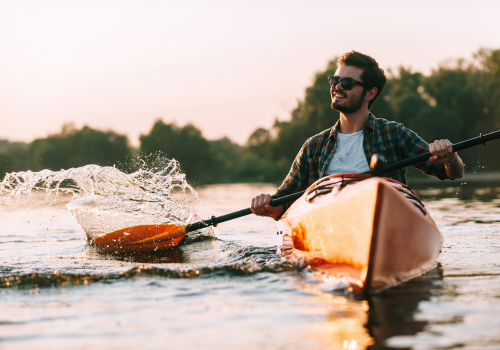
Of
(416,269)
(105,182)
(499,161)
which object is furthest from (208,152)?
(416,269)

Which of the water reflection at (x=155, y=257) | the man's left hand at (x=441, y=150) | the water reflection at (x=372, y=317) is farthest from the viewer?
the water reflection at (x=155, y=257)

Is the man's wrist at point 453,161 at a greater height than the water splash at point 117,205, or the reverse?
the man's wrist at point 453,161

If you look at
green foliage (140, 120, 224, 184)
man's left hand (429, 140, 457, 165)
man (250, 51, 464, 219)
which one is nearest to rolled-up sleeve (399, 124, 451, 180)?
man (250, 51, 464, 219)

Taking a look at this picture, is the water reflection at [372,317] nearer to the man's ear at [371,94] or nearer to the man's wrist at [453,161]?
the man's wrist at [453,161]

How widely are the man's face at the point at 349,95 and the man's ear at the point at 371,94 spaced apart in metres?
0.07

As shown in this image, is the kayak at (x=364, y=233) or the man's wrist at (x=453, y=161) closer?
the kayak at (x=364, y=233)

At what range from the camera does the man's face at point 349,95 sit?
4.10 m

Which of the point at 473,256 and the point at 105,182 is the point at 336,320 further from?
the point at 105,182

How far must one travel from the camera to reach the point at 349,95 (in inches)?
161

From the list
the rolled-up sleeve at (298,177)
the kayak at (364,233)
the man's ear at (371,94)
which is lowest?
the kayak at (364,233)

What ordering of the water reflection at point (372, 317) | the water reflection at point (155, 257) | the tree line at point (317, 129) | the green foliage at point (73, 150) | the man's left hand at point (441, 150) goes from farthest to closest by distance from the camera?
the green foliage at point (73, 150), the tree line at point (317, 129), the water reflection at point (155, 257), the man's left hand at point (441, 150), the water reflection at point (372, 317)

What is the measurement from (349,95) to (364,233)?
4.98 ft

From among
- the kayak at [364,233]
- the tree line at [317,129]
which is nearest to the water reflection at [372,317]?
the kayak at [364,233]

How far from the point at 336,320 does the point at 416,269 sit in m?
1.09
